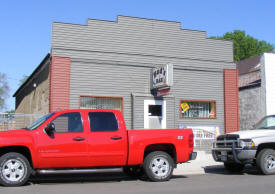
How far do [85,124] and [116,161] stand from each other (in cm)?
121

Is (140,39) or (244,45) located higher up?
(244,45)

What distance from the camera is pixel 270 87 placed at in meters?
21.3

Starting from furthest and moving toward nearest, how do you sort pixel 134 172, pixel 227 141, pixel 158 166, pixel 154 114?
1. pixel 154 114
2. pixel 227 141
3. pixel 134 172
4. pixel 158 166

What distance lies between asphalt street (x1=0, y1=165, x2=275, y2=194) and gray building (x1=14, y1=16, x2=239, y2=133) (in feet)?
20.8

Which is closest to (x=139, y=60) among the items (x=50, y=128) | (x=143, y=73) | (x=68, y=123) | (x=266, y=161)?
(x=143, y=73)

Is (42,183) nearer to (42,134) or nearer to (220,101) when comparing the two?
(42,134)

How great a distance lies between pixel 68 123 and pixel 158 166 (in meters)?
2.58

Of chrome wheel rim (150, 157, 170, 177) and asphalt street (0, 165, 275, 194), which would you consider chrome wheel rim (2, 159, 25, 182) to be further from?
chrome wheel rim (150, 157, 170, 177)

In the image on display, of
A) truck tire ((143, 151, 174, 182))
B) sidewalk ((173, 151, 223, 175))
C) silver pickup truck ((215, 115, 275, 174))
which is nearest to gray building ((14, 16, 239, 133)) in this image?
sidewalk ((173, 151, 223, 175))

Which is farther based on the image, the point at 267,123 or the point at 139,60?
the point at 139,60

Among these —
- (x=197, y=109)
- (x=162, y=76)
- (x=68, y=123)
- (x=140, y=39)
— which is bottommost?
(x=68, y=123)

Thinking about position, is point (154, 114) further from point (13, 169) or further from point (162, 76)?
point (13, 169)

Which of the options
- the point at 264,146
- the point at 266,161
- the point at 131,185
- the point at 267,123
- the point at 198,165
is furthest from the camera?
the point at 198,165

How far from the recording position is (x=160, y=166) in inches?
376
